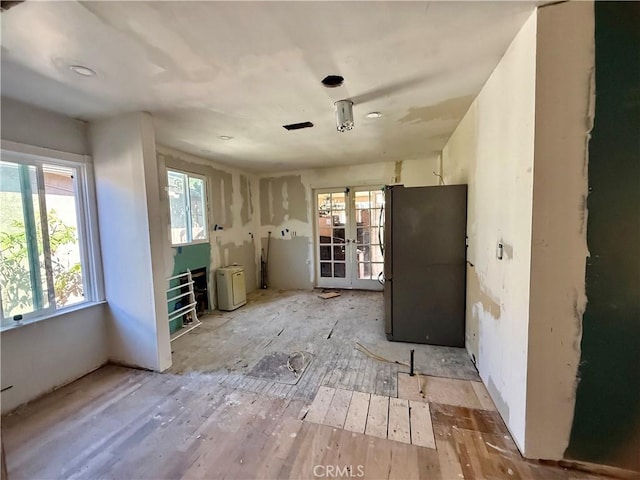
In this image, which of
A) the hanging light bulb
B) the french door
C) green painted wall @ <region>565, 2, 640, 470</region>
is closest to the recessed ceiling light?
the hanging light bulb

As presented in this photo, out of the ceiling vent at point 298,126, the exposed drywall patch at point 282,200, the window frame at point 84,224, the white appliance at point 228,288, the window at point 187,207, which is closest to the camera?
the window frame at point 84,224

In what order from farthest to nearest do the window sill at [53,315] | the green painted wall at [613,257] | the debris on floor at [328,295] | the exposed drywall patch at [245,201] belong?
the exposed drywall patch at [245,201] < the debris on floor at [328,295] < the window sill at [53,315] < the green painted wall at [613,257]

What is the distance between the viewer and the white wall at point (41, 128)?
6.93 feet

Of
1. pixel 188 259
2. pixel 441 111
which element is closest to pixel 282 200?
pixel 188 259

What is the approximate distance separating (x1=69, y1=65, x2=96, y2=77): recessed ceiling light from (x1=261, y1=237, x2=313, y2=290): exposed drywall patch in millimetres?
4112

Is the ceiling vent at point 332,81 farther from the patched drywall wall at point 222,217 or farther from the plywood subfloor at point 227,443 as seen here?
the patched drywall wall at point 222,217

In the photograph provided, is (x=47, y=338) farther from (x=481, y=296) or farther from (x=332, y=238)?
(x=332, y=238)

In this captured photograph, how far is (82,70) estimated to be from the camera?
1.75m

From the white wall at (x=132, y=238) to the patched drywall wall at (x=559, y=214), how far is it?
2.86m

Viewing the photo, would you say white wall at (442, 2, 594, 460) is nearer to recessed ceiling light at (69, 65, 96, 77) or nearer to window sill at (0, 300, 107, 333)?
recessed ceiling light at (69, 65, 96, 77)

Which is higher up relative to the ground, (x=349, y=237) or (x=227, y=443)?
(x=349, y=237)

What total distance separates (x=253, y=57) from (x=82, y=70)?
3.60 ft

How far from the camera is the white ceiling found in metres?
1.33

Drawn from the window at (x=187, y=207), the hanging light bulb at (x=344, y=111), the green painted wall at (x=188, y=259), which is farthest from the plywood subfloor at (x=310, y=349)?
the hanging light bulb at (x=344, y=111)
